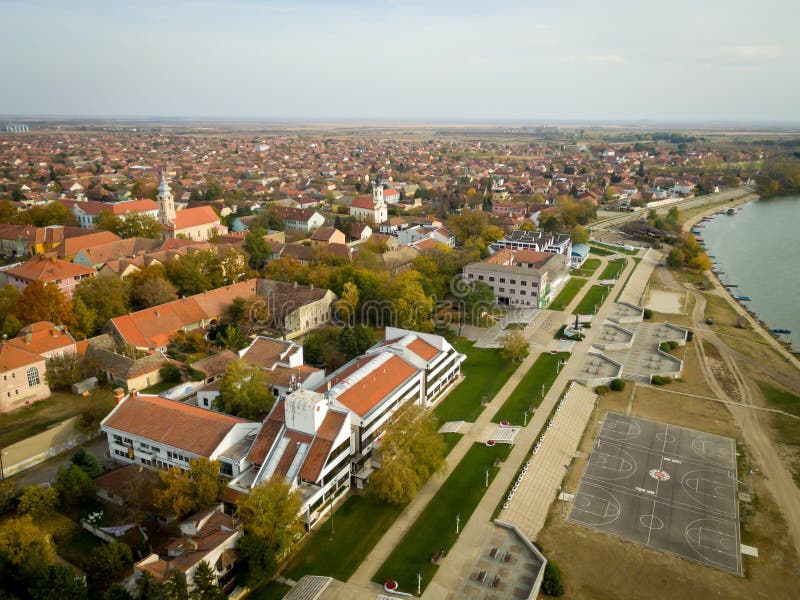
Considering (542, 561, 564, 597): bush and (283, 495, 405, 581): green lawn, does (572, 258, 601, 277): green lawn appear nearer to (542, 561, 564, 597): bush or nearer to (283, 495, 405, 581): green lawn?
(283, 495, 405, 581): green lawn

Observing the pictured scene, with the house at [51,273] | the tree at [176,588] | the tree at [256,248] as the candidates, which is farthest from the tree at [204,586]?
the tree at [256,248]

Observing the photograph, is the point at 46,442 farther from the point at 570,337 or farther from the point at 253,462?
the point at 570,337

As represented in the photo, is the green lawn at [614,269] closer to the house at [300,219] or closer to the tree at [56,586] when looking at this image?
the house at [300,219]

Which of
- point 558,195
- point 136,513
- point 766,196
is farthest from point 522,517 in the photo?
point 766,196

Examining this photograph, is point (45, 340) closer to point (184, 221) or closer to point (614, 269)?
point (184, 221)

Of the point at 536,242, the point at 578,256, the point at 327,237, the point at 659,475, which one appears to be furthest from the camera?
the point at 578,256

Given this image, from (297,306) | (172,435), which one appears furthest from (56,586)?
(297,306)

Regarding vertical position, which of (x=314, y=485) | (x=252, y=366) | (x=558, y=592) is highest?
(x=252, y=366)

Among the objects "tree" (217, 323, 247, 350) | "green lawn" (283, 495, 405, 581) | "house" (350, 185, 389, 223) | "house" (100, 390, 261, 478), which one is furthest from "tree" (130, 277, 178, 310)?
"house" (350, 185, 389, 223)
